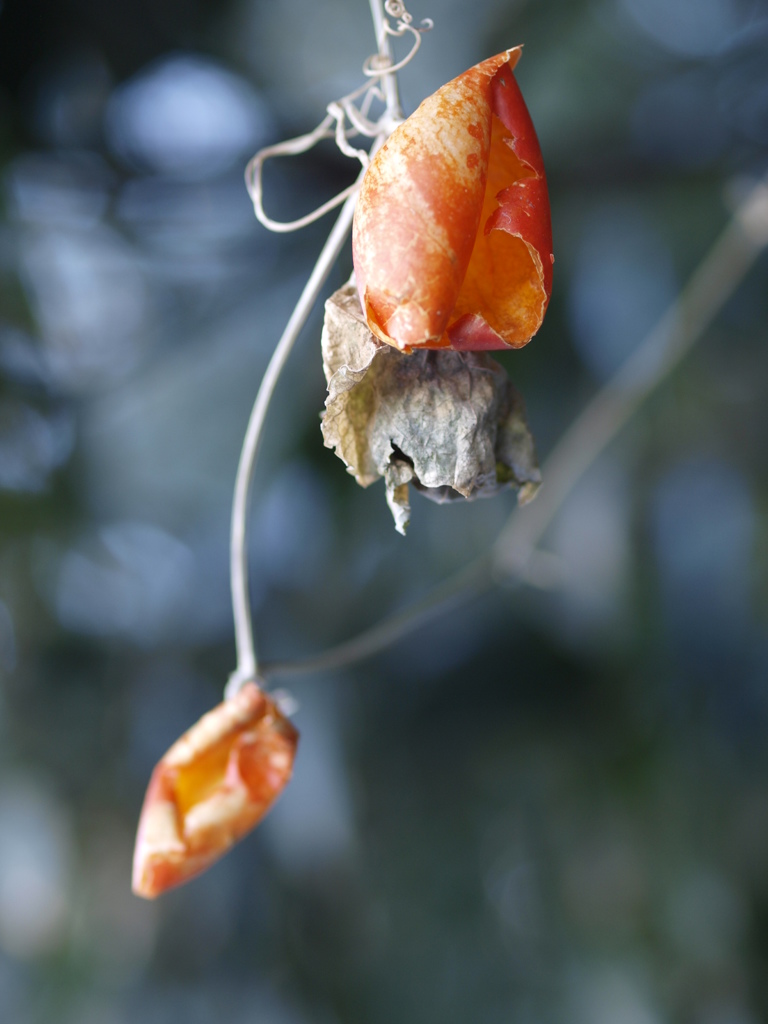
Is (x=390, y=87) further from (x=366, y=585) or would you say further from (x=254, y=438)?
(x=366, y=585)

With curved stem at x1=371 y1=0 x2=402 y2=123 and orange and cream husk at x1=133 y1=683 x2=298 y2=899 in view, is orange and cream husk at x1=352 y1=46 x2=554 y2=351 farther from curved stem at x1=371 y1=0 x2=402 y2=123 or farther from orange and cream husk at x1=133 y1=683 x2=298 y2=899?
orange and cream husk at x1=133 y1=683 x2=298 y2=899

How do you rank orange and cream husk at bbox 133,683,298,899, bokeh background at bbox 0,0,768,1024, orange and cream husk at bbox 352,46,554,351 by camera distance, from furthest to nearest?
1. bokeh background at bbox 0,0,768,1024
2. orange and cream husk at bbox 133,683,298,899
3. orange and cream husk at bbox 352,46,554,351

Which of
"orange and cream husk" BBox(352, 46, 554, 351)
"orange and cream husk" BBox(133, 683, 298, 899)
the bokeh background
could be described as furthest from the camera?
the bokeh background

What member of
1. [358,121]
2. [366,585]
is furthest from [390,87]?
[366,585]

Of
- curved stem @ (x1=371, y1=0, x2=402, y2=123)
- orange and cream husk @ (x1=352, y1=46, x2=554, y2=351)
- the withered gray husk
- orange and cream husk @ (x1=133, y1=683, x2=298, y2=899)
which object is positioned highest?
curved stem @ (x1=371, y1=0, x2=402, y2=123)

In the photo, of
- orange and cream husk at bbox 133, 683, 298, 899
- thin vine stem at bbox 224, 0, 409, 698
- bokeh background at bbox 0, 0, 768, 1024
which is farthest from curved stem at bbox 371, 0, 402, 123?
bokeh background at bbox 0, 0, 768, 1024

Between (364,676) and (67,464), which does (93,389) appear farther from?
(364,676)
